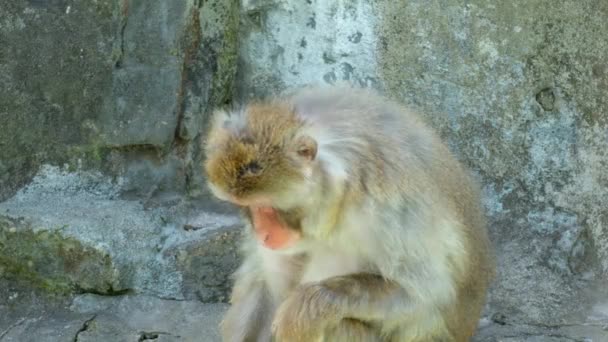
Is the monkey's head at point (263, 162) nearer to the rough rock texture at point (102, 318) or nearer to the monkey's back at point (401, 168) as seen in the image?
the monkey's back at point (401, 168)

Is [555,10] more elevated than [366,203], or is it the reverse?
[555,10]

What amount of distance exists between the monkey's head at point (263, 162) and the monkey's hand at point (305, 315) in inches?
14.9

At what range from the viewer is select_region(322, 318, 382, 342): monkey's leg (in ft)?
13.1

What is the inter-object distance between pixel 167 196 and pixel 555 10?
184 centimetres

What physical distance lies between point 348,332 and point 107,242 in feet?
4.41

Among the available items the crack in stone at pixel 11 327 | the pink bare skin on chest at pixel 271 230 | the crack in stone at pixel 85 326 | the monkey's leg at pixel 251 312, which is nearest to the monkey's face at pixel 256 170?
the pink bare skin on chest at pixel 271 230

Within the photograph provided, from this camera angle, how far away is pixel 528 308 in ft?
16.1

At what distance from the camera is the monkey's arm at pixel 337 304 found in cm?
390

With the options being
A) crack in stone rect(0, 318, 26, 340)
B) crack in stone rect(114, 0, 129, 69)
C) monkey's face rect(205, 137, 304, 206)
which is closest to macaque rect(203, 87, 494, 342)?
monkey's face rect(205, 137, 304, 206)

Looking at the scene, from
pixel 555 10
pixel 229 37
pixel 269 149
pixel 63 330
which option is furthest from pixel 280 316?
pixel 555 10

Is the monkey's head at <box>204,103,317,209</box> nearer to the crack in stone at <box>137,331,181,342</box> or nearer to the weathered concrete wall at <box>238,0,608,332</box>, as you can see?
the crack in stone at <box>137,331,181,342</box>

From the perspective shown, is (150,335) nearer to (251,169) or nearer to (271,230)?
(271,230)

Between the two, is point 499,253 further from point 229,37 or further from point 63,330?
point 63,330

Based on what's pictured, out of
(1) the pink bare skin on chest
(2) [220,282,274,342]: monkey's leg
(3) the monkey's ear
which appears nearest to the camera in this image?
(3) the monkey's ear
